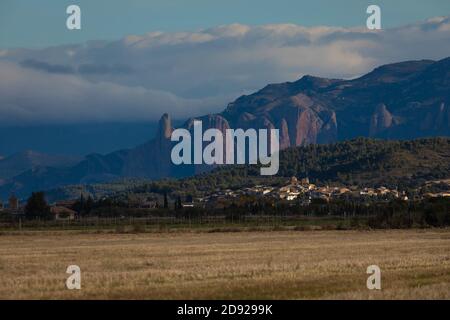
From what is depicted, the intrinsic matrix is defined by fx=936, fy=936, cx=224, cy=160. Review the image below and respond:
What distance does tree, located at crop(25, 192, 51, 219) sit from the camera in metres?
131

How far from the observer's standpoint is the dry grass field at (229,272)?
28188mm

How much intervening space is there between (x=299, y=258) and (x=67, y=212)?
4245 inches

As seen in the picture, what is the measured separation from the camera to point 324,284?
3052 cm

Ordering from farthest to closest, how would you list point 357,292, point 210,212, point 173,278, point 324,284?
point 210,212 → point 173,278 → point 324,284 → point 357,292

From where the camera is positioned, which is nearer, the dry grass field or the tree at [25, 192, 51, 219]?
the dry grass field

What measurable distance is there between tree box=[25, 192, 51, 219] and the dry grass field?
80197 mm

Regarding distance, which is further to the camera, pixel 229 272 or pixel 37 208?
pixel 37 208

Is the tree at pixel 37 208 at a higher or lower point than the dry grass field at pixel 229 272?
lower

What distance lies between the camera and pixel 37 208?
436 ft

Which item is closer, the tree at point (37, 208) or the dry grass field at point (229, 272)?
the dry grass field at point (229, 272)

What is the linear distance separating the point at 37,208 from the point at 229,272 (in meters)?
102

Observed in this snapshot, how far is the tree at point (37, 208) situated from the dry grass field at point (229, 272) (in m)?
80.2
